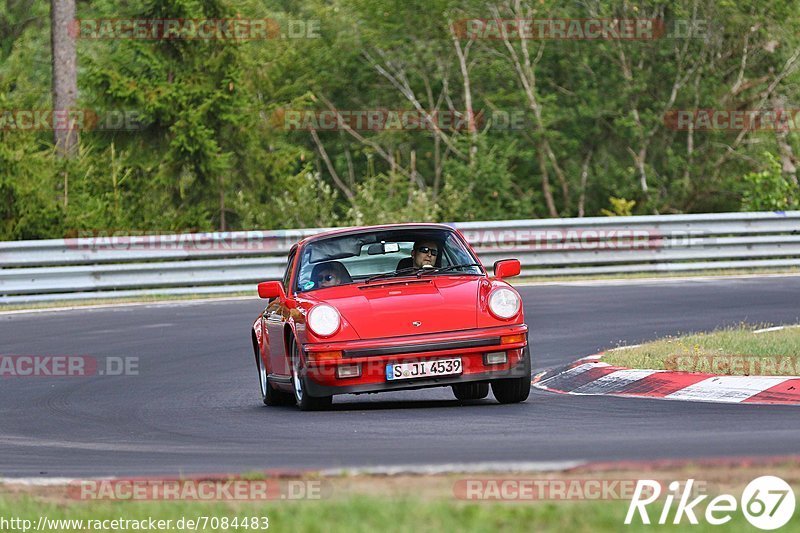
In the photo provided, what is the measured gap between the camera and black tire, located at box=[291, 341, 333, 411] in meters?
10.4

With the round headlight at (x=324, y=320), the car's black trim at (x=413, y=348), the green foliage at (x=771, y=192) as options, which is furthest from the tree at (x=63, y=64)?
the car's black trim at (x=413, y=348)

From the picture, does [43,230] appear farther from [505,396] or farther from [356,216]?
[505,396]

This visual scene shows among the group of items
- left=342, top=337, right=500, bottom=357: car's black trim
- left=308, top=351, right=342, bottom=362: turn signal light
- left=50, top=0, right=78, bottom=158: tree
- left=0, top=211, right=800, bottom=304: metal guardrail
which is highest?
left=50, top=0, right=78, bottom=158: tree

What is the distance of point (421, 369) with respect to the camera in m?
9.96

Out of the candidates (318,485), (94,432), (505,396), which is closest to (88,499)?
(318,485)

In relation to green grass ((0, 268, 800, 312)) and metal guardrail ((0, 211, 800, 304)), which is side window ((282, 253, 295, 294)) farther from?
metal guardrail ((0, 211, 800, 304))

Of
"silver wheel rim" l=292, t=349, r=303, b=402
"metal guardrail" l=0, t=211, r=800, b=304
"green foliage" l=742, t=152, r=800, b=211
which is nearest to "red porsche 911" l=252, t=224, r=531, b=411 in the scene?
"silver wheel rim" l=292, t=349, r=303, b=402

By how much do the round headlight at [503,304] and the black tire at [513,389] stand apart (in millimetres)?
453

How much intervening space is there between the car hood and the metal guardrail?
11858mm

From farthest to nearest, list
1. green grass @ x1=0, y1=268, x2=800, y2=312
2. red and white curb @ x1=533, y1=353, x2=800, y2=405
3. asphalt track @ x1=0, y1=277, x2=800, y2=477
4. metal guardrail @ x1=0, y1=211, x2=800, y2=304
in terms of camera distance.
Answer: metal guardrail @ x1=0, y1=211, x2=800, y2=304 < green grass @ x1=0, y1=268, x2=800, y2=312 < red and white curb @ x1=533, y1=353, x2=800, y2=405 < asphalt track @ x1=0, y1=277, x2=800, y2=477

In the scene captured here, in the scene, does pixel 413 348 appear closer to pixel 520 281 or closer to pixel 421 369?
pixel 421 369

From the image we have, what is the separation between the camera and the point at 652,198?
34719 millimetres

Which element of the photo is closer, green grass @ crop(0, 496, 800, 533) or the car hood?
green grass @ crop(0, 496, 800, 533)

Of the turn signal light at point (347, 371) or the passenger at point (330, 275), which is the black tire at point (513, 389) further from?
the passenger at point (330, 275)
